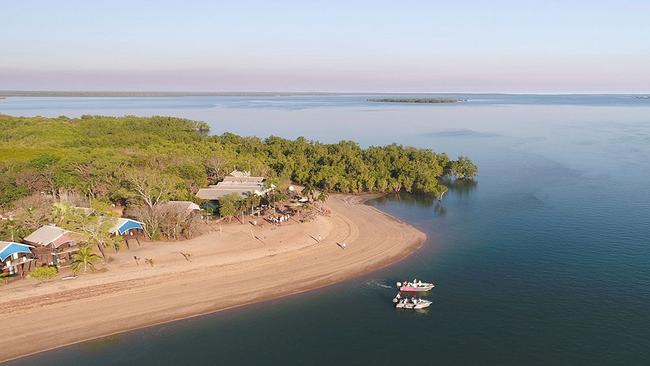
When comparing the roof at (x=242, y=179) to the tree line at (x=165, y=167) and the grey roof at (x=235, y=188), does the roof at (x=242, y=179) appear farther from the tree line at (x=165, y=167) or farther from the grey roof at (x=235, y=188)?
the tree line at (x=165, y=167)

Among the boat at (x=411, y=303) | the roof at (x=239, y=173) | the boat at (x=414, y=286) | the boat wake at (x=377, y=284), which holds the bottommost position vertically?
the boat wake at (x=377, y=284)

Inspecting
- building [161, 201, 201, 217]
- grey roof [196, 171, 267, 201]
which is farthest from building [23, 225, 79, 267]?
grey roof [196, 171, 267, 201]

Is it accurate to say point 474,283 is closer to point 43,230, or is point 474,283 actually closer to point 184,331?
point 184,331

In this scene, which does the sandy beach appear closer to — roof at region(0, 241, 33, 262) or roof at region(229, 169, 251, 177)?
roof at region(0, 241, 33, 262)

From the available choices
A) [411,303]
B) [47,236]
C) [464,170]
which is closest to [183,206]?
[47,236]

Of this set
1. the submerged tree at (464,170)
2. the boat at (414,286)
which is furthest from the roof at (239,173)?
the boat at (414,286)
